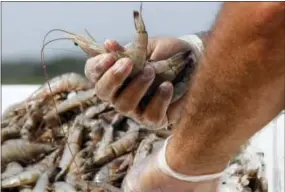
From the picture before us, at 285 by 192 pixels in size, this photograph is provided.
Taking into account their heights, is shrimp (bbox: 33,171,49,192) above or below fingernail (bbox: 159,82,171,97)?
below

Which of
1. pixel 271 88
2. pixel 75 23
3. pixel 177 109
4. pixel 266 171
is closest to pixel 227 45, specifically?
pixel 271 88

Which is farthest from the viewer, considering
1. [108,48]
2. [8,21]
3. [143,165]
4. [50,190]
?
[8,21]

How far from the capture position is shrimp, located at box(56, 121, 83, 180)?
2.50 meters

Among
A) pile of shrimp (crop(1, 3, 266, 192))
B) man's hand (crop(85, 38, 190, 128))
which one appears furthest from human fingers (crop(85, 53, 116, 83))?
pile of shrimp (crop(1, 3, 266, 192))

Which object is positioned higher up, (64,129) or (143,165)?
(143,165)

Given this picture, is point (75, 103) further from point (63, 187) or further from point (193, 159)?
point (193, 159)

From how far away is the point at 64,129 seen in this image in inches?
106

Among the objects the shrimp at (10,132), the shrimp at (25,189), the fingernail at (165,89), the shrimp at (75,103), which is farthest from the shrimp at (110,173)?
the fingernail at (165,89)

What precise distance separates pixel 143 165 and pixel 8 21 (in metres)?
3.08

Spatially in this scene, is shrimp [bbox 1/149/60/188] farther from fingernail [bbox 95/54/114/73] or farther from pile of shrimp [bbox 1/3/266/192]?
fingernail [bbox 95/54/114/73]

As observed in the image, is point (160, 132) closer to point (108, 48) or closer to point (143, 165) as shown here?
point (143, 165)

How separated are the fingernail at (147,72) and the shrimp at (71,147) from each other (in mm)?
1057

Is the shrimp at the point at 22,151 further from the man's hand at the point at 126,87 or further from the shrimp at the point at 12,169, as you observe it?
the man's hand at the point at 126,87

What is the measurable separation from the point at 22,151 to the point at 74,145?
0.22 metres
